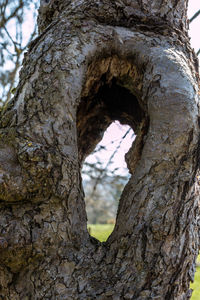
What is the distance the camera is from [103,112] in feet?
7.97

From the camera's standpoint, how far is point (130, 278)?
48.3 inches

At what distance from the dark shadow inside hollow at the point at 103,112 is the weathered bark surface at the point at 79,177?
0.33m

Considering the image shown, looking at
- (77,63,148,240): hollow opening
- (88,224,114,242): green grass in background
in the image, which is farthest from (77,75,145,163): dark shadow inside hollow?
(88,224,114,242): green grass in background

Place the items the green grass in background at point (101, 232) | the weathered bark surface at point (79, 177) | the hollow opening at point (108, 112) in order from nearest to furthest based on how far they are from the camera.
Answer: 1. the weathered bark surface at point (79, 177)
2. the hollow opening at point (108, 112)
3. the green grass in background at point (101, 232)

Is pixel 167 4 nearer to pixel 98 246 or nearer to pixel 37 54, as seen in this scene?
pixel 37 54

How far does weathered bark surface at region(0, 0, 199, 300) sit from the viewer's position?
1.27m

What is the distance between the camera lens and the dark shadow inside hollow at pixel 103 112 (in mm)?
2162

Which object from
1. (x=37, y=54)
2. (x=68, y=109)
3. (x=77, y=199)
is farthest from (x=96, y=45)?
(x=77, y=199)

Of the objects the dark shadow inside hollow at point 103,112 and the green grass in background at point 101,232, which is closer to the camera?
the dark shadow inside hollow at point 103,112

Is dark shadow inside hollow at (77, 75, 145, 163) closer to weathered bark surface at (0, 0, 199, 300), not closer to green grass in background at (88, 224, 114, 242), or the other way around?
weathered bark surface at (0, 0, 199, 300)

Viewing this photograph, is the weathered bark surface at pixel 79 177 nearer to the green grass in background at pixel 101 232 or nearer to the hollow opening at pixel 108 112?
the hollow opening at pixel 108 112

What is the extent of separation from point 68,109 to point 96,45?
533mm

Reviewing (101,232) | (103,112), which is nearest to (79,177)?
(103,112)

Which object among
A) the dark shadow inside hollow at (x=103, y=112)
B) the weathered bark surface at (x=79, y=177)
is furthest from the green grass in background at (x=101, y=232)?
the weathered bark surface at (x=79, y=177)
